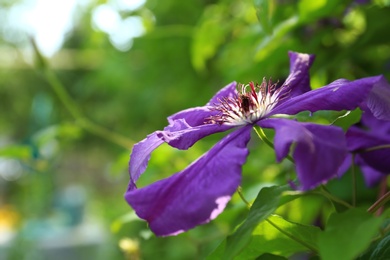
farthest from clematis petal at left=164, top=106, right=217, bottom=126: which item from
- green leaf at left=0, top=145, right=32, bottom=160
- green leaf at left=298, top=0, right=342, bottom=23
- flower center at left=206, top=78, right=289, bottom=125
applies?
green leaf at left=0, top=145, right=32, bottom=160

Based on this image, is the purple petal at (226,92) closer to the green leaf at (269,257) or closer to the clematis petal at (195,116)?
the clematis petal at (195,116)

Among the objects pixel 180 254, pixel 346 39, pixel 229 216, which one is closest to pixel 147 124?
pixel 180 254

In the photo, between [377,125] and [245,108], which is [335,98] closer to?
[245,108]

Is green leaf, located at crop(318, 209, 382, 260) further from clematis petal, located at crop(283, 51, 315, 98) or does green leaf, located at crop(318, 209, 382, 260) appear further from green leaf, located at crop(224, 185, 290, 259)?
clematis petal, located at crop(283, 51, 315, 98)

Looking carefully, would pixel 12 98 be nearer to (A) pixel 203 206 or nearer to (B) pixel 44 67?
(B) pixel 44 67

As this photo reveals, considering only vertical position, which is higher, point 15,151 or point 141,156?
point 15,151

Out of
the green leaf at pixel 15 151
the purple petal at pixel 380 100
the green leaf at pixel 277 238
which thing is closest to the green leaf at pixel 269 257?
the green leaf at pixel 277 238

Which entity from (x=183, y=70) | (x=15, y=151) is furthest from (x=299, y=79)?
(x=183, y=70)
